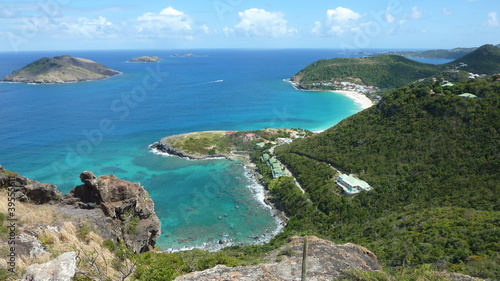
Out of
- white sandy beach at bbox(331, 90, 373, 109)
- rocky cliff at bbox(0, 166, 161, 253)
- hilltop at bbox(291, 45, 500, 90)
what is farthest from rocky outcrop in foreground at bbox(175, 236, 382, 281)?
hilltop at bbox(291, 45, 500, 90)

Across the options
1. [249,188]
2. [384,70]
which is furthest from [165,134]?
[384,70]

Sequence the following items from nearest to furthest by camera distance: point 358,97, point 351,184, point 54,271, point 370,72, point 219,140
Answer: point 54,271
point 351,184
point 219,140
point 358,97
point 370,72

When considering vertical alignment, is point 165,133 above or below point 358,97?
below

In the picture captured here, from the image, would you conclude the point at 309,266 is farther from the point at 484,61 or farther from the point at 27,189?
the point at 484,61

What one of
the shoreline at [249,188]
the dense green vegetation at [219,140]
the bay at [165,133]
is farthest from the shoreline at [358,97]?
the shoreline at [249,188]

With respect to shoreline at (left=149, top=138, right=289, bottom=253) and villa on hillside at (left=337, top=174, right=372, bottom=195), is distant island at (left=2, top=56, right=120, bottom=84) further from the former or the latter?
villa on hillside at (left=337, top=174, right=372, bottom=195)

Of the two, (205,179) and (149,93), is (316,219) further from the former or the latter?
(149,93)
